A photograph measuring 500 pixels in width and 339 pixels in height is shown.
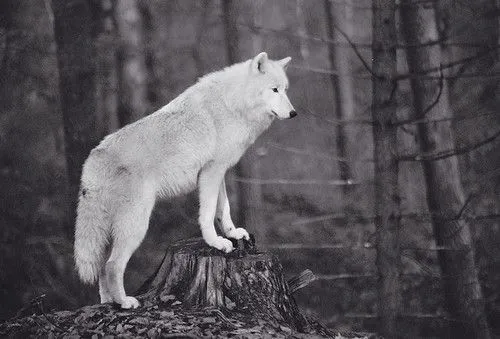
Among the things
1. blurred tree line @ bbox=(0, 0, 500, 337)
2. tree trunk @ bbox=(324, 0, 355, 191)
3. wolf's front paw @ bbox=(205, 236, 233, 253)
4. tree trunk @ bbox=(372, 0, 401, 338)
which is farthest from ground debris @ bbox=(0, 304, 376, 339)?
tree trunk @ bbox=(324, 0, 355, 191)

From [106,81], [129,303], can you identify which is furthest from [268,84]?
[106,81]

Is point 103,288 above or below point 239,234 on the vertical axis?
below

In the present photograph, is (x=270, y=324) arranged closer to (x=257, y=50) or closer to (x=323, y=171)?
(x=257, y=50)

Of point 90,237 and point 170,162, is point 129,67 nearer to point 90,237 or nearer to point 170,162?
point 170,162

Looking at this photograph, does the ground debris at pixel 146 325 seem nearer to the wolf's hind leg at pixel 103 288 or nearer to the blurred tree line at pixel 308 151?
the wolf's hind leg at pixel 103 288

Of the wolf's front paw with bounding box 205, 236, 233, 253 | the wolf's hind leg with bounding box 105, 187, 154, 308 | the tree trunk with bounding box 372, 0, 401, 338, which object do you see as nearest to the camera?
the wolf's hind leg with bounding box 105, 187, 154, 308

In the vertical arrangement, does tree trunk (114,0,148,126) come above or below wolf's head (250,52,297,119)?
above

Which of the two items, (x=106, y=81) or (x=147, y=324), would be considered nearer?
(x=147, y=324)

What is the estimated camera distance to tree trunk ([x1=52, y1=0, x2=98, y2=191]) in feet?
32.5

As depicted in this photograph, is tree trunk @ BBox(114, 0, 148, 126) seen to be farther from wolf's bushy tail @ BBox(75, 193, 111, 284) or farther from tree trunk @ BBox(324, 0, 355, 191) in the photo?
wolf's bushy tail @ BBox(75, 193, 111, 284)

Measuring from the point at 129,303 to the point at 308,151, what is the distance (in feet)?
10.6

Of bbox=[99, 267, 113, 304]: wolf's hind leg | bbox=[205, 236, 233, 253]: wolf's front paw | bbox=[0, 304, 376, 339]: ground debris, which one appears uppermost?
bbox=[205, 236, 233, 253]: wolf's front paw

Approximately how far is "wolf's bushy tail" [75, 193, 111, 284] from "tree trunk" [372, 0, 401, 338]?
3.15m

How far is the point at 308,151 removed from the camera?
8117mm
